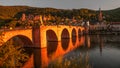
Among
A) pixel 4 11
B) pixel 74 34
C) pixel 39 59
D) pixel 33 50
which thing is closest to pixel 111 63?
pixel 39 59

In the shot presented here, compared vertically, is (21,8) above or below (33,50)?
above

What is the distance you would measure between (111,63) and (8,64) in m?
17.1

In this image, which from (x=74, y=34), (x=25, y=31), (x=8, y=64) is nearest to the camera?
(x=8, y=64)

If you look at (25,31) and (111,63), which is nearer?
(111,63)

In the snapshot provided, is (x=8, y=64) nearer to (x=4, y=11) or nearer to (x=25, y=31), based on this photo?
(x=25, y=31)

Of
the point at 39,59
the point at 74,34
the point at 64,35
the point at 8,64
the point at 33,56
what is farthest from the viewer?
the point at 74,34

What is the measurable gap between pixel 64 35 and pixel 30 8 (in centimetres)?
7095

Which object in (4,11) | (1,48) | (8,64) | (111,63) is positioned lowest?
(111,63)

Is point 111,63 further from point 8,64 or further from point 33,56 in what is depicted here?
point 8,64

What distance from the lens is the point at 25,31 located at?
4172 cm

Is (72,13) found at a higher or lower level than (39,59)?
higher

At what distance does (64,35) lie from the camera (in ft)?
246

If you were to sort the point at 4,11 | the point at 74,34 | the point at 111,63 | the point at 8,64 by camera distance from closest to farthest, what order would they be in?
the point at 8,64 < the point at 111,63 < the point at 74,34 < the point at 4,11

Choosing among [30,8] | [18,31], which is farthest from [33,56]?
[30,8]
